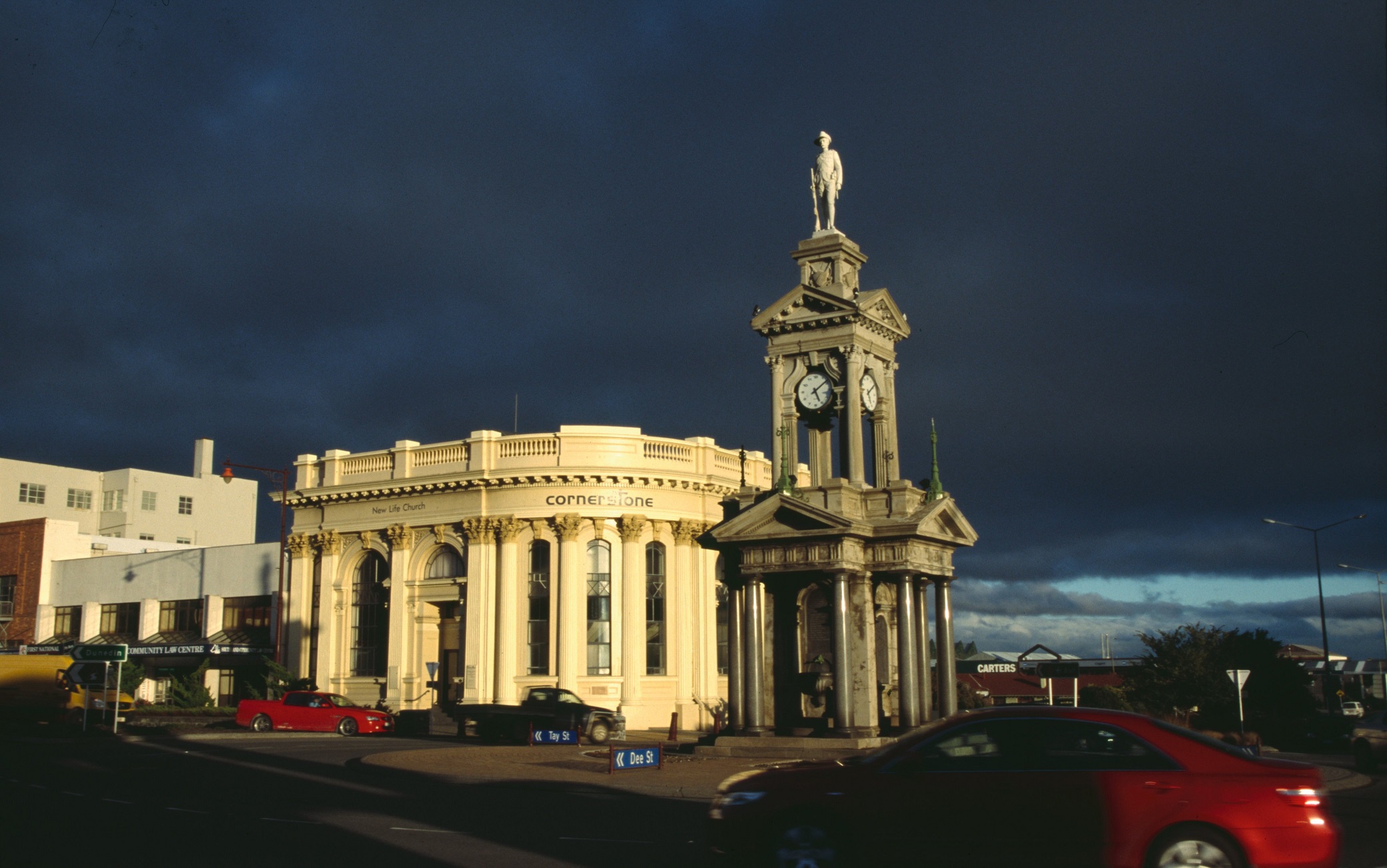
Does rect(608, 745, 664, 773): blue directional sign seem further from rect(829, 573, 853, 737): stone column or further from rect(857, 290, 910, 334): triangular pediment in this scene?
rect(857, 290, 910, 334): triangular pediment

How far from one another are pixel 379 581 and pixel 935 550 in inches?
1094

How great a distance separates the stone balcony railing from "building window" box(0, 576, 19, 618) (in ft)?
86.5

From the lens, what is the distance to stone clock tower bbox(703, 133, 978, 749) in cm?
2497

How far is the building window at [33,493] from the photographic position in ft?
246

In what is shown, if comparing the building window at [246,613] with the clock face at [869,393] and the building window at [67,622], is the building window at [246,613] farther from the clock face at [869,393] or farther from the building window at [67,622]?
the clock face at [869,393]

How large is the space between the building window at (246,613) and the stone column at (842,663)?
36993 millimetres

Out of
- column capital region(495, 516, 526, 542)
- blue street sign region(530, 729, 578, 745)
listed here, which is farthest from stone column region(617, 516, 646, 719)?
blue street sign region(530, 729, 578, 745)

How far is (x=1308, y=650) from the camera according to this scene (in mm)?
109875

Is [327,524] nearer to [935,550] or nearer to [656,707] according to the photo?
[656,707]

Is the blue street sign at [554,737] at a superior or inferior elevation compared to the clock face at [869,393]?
inferior

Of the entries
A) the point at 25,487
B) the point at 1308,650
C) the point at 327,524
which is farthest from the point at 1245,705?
the point at 1308,650

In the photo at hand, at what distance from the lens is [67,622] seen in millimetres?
61969

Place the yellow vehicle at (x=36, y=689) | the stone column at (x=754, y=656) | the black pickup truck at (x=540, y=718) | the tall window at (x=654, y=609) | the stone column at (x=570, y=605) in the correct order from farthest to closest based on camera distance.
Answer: the tall window at (x=654, y=609) → the stone column at (x=570, y=605) → the yellow vehicle at (x=36, y=689) → the black pickup truck at (x=540, y=718) → the stone column at (x=754, y=656)

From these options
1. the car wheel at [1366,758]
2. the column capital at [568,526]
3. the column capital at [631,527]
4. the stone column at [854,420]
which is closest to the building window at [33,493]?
the column capital at [568,526]
